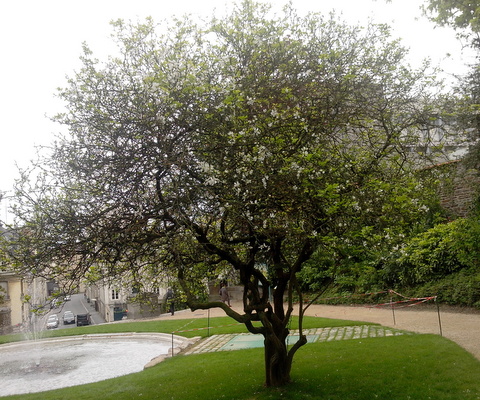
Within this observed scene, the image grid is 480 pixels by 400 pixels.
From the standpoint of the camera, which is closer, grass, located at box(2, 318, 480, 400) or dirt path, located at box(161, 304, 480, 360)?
grass, located at box(2, 318, 480, 400)

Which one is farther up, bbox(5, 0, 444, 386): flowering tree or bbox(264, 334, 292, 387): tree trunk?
bbox(5, 0, 444, 386): flowering tree

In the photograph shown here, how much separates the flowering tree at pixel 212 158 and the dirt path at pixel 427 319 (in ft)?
17.1

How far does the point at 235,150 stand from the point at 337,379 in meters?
4.82

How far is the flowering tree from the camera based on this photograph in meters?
6.78

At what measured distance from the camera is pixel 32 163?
24.1ft

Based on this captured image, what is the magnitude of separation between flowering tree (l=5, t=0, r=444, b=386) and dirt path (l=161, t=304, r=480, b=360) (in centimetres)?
522

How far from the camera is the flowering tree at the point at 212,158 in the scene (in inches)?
267

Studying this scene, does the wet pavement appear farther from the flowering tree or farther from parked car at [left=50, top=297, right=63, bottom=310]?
the flowering tree

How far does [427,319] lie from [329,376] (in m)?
7.18

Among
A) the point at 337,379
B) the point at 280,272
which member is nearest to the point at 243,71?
the point at 280,272

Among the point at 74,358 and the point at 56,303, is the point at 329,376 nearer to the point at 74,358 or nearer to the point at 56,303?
the point at 56,303

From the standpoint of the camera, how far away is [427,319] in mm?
14258

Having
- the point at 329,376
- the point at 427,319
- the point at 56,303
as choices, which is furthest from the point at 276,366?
the point at 427,319

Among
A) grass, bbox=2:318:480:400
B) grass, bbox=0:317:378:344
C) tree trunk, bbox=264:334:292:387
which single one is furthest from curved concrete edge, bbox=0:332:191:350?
tree trunk, bbox=264:334:292:387
